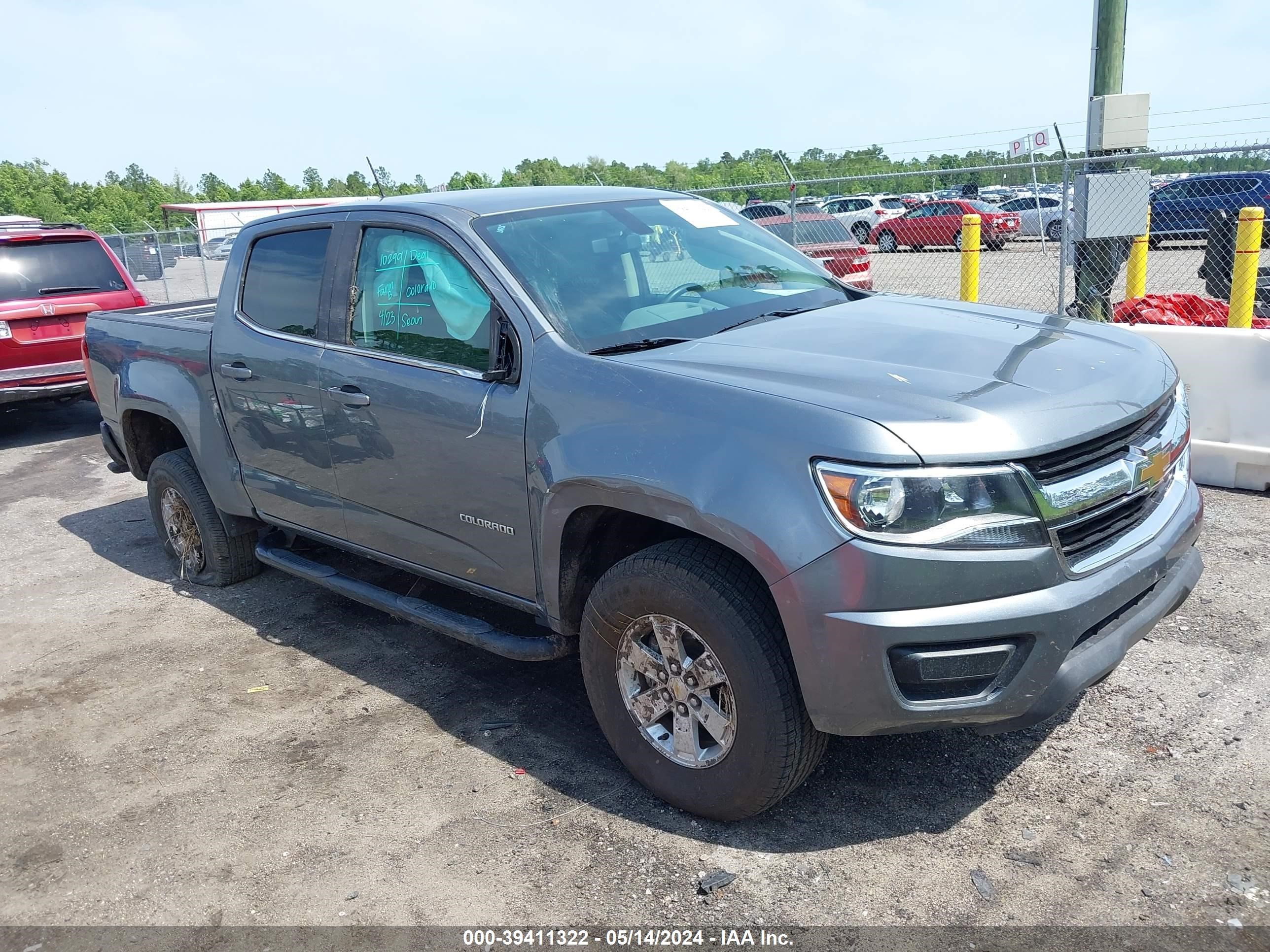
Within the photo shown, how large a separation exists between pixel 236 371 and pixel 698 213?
2.17m

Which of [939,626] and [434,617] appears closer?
[939,626]

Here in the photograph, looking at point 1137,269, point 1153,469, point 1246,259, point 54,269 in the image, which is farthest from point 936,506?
point 54,269

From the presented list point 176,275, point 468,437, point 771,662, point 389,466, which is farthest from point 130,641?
point 176,275

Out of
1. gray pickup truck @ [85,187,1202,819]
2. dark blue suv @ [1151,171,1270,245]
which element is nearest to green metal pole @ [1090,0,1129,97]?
dark blue suv @ [1151,171,1270,245]

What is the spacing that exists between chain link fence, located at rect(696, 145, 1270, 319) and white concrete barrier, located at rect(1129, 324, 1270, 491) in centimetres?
262

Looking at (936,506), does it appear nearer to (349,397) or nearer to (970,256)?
(349,397)

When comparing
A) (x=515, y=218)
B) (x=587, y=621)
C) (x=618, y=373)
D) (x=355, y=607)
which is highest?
(x=515, y=218)

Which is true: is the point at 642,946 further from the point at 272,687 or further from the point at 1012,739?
the point at 272,687

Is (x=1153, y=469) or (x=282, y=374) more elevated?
(x=282, y=374)

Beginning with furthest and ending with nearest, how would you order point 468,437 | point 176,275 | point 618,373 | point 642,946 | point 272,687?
point 176,275 → point 272,687 → point 468,437 → point 618,373 → point 642,946

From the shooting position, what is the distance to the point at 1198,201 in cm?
1462

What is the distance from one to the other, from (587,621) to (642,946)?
100cm

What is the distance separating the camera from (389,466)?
402cm

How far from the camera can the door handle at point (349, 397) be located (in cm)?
404
